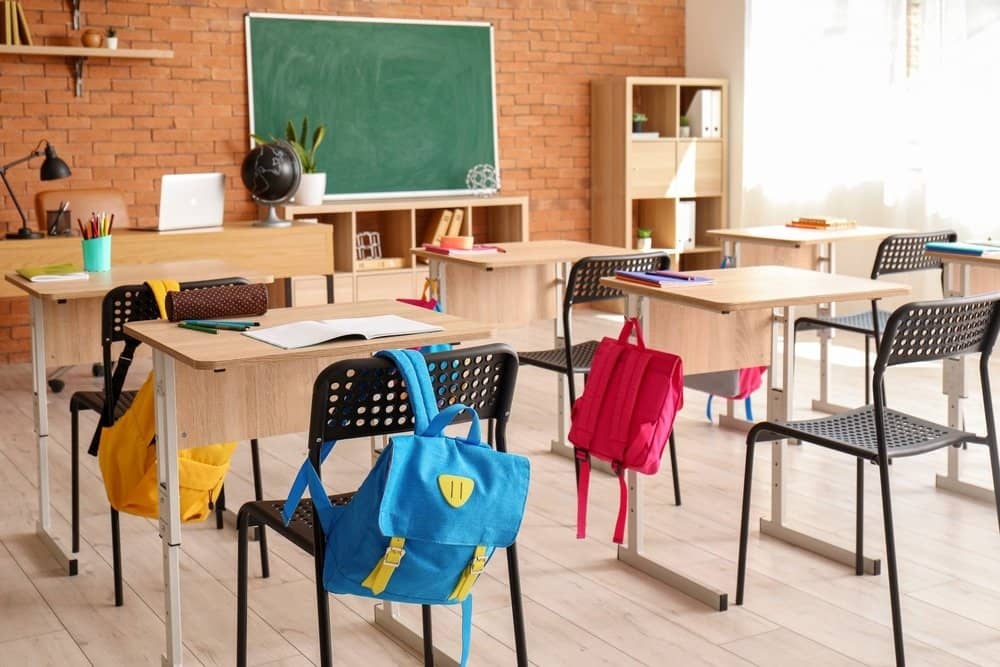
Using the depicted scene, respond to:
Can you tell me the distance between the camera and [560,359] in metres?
4.25

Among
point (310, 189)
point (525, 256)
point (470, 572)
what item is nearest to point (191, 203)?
point (310, 189)

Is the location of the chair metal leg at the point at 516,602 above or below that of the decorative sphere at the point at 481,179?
below

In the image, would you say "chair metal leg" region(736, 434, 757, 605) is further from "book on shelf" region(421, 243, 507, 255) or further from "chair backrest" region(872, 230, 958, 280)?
"chair backrest" region(872, 230, 958, 280)

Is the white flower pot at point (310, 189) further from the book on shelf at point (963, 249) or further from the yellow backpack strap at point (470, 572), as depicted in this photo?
the yellow backpack strap at point (470, 572)

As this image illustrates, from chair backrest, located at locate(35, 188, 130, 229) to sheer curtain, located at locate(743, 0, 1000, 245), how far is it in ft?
13.4

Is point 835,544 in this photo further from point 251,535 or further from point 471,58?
point 471,58

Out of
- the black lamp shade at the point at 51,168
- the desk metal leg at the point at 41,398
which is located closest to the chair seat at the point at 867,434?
the desk metal leg at the point at 41,398

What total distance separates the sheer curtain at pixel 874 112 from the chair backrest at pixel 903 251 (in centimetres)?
203

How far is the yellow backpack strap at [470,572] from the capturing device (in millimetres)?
2133

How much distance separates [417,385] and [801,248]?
363cm

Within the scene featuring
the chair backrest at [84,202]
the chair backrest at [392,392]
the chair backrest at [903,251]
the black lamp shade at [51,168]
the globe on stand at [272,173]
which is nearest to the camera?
the chair backrest at [392,392]

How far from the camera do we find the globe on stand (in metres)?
5.83

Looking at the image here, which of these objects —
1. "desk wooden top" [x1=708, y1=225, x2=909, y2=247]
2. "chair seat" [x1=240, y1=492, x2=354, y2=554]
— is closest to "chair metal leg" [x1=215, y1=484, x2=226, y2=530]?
"chair seat" [x1=240, y1=492, x2=354, y2=554]

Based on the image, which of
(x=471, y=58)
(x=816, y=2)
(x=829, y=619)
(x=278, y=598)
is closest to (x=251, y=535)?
(x=278, y=598)
